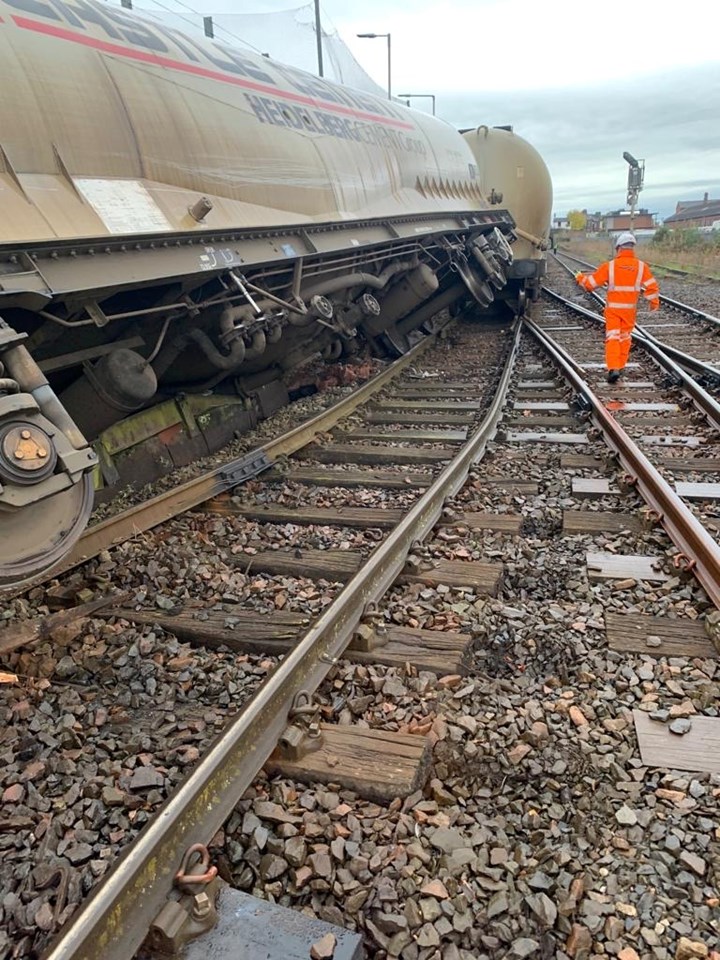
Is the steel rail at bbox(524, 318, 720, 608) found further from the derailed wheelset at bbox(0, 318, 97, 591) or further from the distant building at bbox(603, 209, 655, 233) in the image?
the distant building at bbox(603, 209, 655, 233)

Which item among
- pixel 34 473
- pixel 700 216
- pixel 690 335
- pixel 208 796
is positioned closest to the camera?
pixel 208 796

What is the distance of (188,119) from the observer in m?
4.98

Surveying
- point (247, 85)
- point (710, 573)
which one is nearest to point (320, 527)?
point (710, 573)

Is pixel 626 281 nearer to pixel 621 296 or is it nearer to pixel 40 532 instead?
pixel 621 296

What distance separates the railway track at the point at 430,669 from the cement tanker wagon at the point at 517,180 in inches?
398

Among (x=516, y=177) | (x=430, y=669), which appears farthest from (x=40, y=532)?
(x=516, y=177)

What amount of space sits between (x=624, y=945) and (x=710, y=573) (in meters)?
2.16

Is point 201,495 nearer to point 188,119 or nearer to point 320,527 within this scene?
point 320,527

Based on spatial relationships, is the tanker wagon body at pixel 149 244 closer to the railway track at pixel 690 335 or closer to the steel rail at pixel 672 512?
the steel rail at pixel 672 512

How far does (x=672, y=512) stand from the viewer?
167 inches

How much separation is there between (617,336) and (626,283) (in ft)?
2.22

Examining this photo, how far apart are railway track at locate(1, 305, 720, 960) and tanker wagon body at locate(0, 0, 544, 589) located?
3.12ft

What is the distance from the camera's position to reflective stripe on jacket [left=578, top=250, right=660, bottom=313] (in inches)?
342

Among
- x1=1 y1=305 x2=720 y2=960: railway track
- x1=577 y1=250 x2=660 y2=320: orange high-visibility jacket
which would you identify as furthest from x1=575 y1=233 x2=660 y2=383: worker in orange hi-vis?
x1=1 y1=305 x2=720 y2=960: railway track
